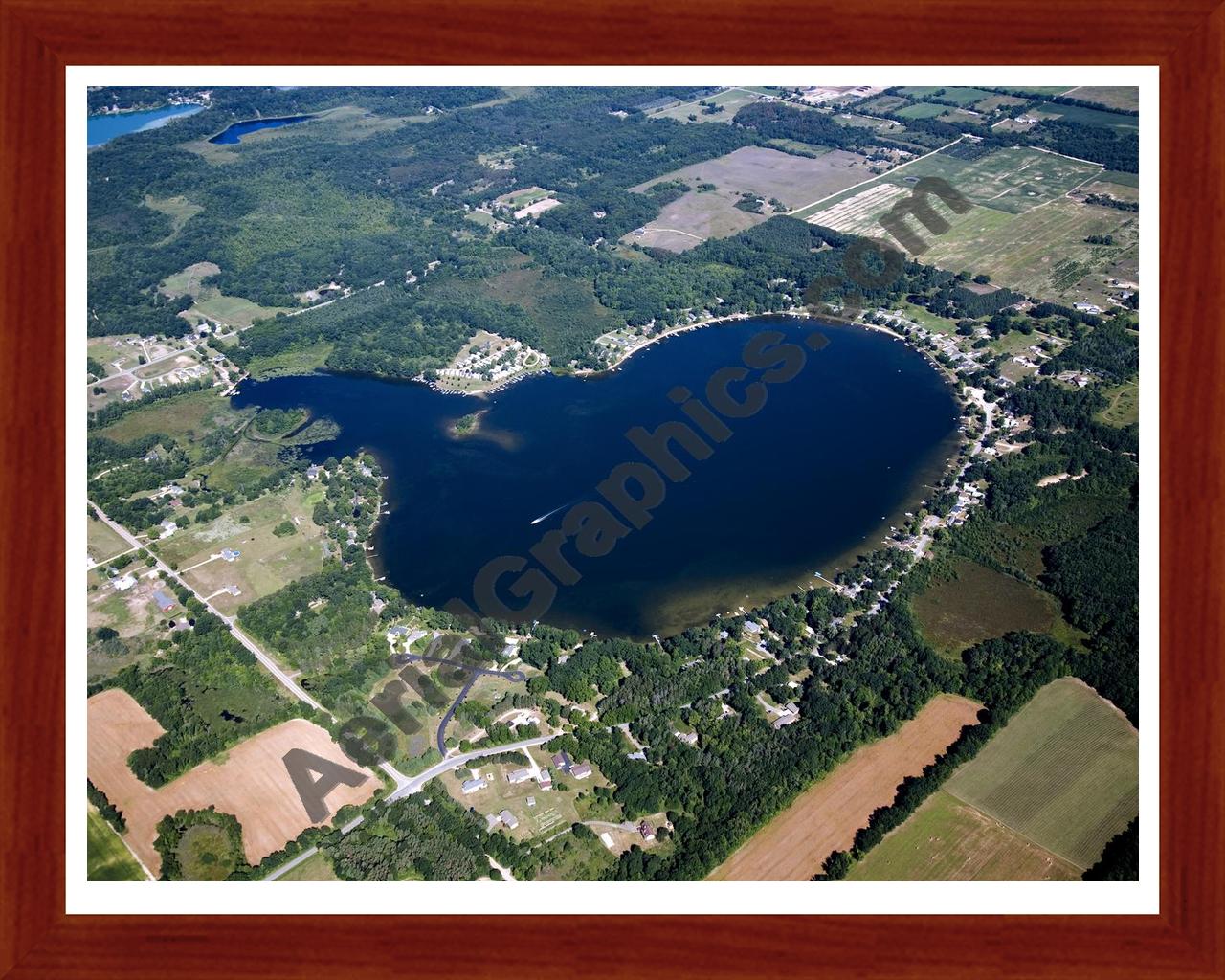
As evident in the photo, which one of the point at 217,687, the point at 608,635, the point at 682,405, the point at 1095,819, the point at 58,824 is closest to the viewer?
the point at 58,824

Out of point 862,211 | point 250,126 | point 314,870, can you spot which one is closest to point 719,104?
point 862,211

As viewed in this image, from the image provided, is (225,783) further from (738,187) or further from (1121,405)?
(738,187)

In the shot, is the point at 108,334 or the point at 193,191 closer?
the point at 108,334

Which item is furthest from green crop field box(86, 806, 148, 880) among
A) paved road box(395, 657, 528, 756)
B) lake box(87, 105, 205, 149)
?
lake box(87, 105, 205, 149)

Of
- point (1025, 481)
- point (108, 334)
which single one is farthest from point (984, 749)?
point (108, 334)

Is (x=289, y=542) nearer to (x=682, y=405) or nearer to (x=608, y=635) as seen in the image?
(x=608, y=635)

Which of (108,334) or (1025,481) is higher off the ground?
(108,334)
